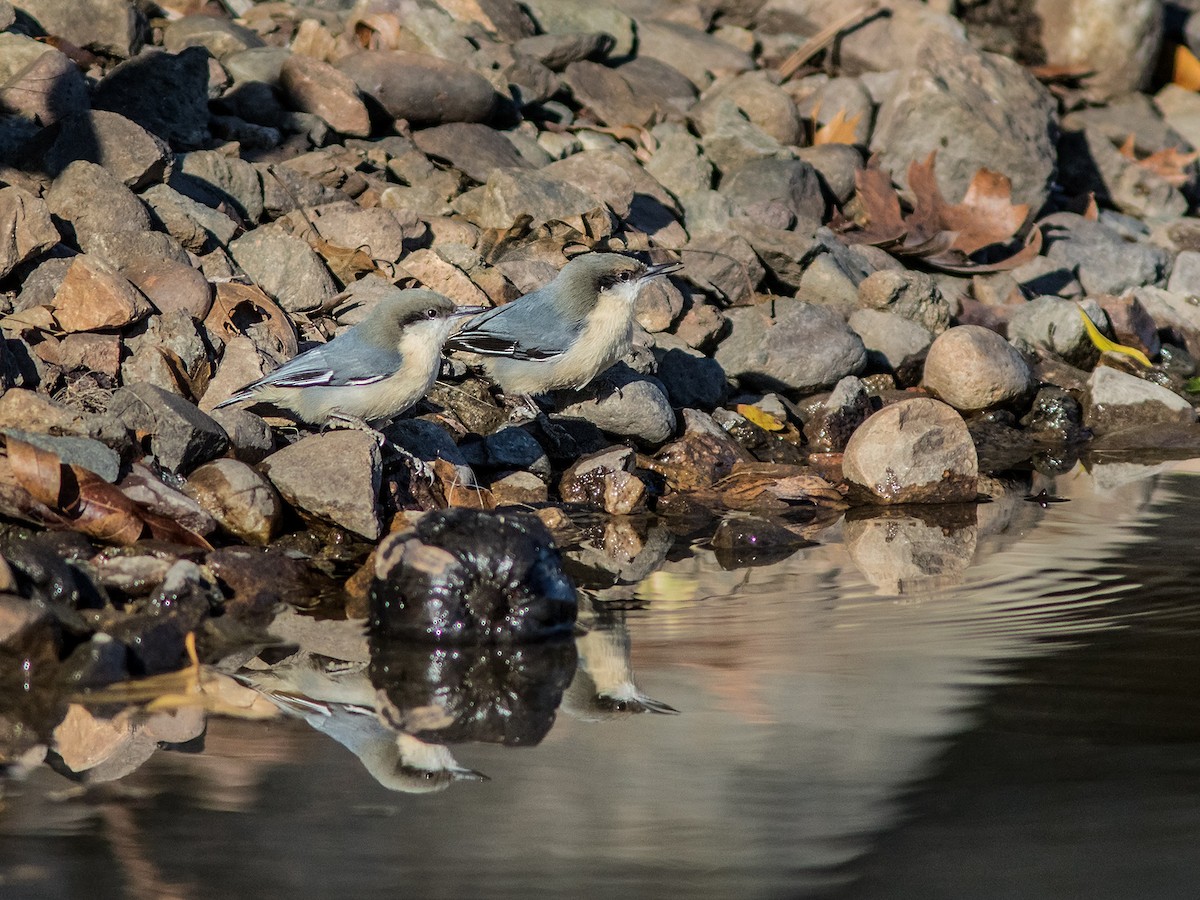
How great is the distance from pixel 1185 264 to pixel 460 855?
8980mm

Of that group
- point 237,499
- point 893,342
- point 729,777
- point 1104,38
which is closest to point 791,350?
point 893,342

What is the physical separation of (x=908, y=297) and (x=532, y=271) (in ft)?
8.17

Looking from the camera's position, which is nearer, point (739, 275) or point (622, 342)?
point (622, 342)

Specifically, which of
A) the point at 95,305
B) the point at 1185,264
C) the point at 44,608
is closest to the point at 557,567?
the point at 44,608

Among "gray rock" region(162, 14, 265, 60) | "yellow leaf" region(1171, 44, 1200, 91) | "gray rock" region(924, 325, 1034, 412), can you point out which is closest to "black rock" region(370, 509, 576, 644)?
"gray rock" region(924, 325, 1034, 412)

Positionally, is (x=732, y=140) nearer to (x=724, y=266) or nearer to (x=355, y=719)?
(x=724, y=266)

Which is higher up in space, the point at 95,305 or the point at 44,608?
the point at 95,305

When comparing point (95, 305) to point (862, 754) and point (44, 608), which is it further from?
point (862, 754)

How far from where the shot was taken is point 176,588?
16.9 feet

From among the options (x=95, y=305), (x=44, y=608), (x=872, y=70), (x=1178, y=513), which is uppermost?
(x=872, y=70)

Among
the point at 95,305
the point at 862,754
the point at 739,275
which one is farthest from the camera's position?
the point at 739,275

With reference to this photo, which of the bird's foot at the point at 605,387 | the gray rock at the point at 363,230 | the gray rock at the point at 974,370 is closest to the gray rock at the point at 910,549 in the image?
the bird's foot at the point at 605,387

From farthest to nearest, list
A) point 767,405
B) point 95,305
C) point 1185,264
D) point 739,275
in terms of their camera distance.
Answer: point 1185,264, point 739,275, point 767,405, point 95,305

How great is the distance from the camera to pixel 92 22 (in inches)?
345
